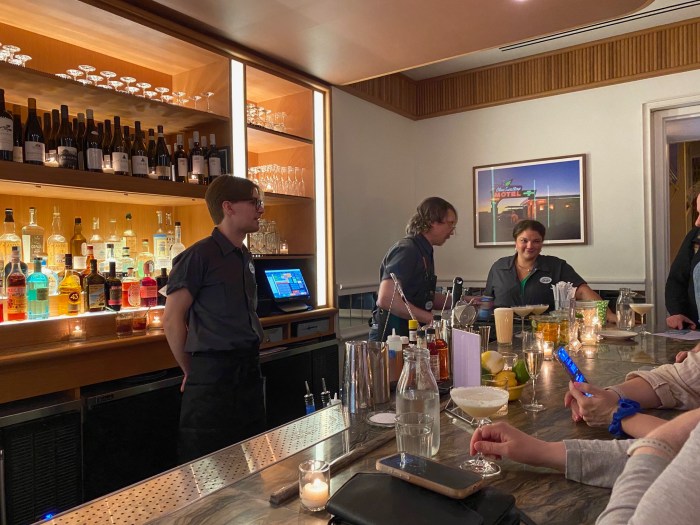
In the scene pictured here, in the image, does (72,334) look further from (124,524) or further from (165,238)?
(124,524)

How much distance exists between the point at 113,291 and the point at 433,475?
2.49 m

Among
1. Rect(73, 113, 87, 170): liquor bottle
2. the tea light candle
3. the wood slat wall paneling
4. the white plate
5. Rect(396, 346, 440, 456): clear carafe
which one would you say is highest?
the wood slat wall paneling

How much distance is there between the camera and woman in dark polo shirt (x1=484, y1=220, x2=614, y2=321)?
361 cm

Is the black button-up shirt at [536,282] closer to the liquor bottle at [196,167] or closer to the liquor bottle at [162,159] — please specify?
the liquor bottle at [196,167]

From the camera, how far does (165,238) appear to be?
337 centimetres

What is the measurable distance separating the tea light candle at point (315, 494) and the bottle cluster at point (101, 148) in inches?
88.0

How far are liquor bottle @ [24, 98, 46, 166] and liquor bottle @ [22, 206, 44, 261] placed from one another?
1.07ft

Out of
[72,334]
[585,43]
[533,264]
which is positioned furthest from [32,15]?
[585,43]

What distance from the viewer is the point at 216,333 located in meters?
2.38

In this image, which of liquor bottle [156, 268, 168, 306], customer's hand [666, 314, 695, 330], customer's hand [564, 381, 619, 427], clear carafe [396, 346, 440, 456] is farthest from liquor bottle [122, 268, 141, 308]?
customer's hand [666, 314, 695, 330]

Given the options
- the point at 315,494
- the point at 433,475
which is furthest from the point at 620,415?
the point at 315,494

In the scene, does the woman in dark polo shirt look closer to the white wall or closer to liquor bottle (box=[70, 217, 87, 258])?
the white wall

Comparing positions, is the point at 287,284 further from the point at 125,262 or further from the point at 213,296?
the point at 213,296

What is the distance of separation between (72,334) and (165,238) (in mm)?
899
